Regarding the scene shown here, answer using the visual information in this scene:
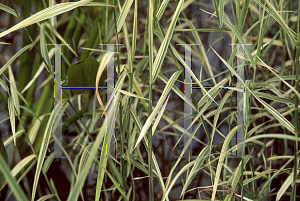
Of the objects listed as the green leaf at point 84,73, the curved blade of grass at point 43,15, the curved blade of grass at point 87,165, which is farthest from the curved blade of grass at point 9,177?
the green leaf at point 84,73

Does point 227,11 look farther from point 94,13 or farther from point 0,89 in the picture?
point 0,89

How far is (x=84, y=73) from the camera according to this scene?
530 mm

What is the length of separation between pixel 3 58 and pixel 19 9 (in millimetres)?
155

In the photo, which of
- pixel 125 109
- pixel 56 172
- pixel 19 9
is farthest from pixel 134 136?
pixel 19 9

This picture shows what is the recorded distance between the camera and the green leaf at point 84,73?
0.52 meters

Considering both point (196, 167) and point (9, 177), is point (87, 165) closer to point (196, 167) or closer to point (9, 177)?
point (9, 177)

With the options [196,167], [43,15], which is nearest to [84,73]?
[43,15]

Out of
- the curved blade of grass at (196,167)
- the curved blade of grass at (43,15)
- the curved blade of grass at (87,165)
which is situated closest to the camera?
the curved blade of grass at (87,165)

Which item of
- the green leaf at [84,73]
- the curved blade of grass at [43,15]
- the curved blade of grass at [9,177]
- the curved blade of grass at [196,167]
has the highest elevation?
the curved blade of grass at [43,15]

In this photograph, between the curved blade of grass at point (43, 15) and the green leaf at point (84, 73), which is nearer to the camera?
the curved blade of grass at point (43, 15)

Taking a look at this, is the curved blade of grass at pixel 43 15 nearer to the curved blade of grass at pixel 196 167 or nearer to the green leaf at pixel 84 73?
the green leaf at pixel 84 73

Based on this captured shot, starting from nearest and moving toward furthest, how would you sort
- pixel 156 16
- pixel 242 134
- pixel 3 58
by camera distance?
1. pixel 156 16
2. pixel 242 134
3. pixel 3 58

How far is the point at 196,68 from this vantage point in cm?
65

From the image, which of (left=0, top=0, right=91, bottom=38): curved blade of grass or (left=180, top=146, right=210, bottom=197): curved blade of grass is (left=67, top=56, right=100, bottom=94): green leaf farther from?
(left=180, top=146, right=210, bottom=197): curved blade of grass
